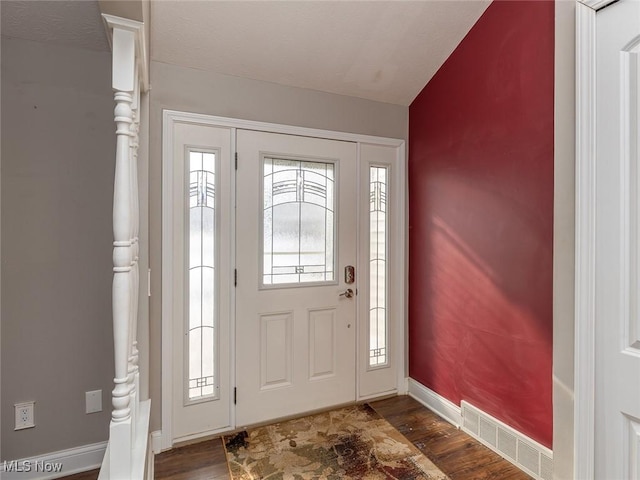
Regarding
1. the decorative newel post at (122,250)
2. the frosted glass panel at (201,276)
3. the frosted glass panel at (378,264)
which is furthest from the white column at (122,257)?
the frosted glass panel at (378,264)

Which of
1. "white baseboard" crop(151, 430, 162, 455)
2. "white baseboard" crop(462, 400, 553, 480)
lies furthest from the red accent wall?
"white baseboard" crop(151, 430, 162, 455)

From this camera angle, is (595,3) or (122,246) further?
(595,3)

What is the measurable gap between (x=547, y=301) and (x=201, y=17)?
235 centimetres

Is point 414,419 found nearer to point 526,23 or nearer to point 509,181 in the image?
point 509,181

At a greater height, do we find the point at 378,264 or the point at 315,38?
the point at 315,38

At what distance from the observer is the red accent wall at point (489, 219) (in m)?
1.85

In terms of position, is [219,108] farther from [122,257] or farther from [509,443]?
[509,443]

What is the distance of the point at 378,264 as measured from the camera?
274 cm

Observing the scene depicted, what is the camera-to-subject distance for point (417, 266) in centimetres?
275

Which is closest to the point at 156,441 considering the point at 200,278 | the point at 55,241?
the point at 200,278

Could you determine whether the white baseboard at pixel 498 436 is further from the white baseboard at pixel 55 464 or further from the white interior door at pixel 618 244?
the white baseboard at pixel 55 464

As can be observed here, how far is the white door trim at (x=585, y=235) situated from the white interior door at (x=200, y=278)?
181 centimetres

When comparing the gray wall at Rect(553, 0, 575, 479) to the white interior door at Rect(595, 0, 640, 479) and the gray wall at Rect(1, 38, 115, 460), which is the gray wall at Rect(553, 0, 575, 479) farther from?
the gray wall at Rect(1, 38, 115, 460)

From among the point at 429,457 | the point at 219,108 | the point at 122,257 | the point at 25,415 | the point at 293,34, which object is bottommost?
the point at 429,457
